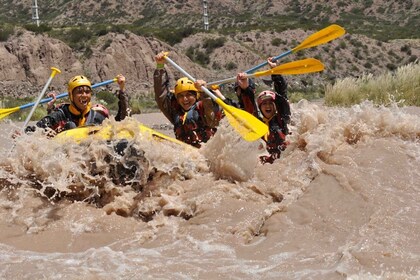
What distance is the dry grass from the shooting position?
456 inches

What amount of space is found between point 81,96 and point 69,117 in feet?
0.87

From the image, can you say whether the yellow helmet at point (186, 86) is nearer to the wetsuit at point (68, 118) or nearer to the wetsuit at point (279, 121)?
the wetsuit at point (68, 118)

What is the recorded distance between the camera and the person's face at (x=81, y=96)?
609 centimetres

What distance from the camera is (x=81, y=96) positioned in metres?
6.09

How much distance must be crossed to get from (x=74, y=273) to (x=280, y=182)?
206 cm

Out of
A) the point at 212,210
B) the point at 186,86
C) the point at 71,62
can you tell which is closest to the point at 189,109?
the point at 186,86

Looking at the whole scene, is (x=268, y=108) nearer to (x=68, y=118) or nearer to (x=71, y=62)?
(x=68, y=118)

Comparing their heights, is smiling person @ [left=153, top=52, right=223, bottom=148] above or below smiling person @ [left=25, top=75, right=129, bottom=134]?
below

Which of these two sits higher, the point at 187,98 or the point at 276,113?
the point at 187,98

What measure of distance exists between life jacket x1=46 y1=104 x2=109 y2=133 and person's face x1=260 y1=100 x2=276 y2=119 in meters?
1.62

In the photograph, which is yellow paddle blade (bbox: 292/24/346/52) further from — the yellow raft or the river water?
the yellow raft

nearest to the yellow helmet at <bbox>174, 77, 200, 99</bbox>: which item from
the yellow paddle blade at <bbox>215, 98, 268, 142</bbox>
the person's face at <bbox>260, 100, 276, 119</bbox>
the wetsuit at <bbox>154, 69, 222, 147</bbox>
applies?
the wetsuit at <bbox>154, 69, 222, 147</bbox>

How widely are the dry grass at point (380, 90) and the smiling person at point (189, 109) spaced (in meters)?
5.91

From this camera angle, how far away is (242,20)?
51.4m
